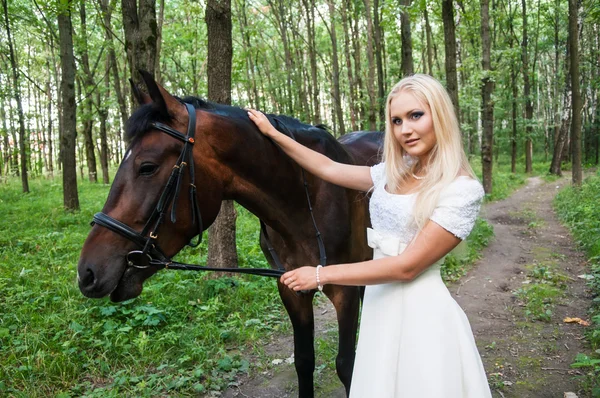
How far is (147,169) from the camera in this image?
6.24 ft

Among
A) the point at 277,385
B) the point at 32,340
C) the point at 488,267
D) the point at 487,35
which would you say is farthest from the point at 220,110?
the point at 487,35

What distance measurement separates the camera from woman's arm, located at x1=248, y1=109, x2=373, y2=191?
226 centimetres

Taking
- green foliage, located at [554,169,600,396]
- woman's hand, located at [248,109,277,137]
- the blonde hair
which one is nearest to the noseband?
woman's hand, located at [248,109,277,137]

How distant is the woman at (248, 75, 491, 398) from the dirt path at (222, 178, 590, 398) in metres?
2.08

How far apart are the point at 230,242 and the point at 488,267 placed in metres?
4.51

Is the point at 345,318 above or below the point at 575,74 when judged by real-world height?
below

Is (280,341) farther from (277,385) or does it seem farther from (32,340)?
(32,340)

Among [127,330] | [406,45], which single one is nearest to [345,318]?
[127,330]

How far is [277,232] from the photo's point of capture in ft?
8.39

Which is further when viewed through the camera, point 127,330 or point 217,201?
point 127,330

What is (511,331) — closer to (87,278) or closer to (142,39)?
(87,278)

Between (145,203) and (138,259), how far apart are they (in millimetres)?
265

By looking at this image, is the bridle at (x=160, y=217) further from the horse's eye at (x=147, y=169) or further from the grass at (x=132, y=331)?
the grass at (x=132, y=331)

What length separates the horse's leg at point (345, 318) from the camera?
266 cm
